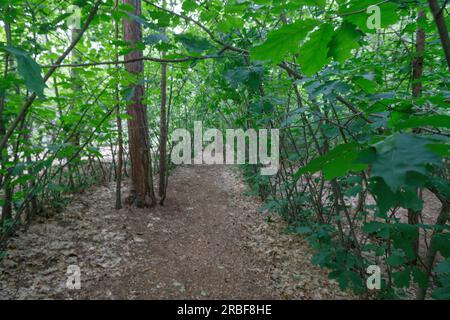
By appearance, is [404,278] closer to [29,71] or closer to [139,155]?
[29,71]

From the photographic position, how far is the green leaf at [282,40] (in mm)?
836

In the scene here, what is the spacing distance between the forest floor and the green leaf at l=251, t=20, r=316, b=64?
294cm

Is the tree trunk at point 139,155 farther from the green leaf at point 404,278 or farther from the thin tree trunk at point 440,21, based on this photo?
the thin tree trunk at point 440,21

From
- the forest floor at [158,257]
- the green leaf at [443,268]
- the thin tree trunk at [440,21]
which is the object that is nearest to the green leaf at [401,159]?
the thin tree trunk at [440,21]

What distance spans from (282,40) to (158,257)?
11.7ft

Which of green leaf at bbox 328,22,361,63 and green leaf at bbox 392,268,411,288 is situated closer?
green leaf at bbox 328,22,361,63

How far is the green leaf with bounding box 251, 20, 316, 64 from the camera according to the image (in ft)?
2.74

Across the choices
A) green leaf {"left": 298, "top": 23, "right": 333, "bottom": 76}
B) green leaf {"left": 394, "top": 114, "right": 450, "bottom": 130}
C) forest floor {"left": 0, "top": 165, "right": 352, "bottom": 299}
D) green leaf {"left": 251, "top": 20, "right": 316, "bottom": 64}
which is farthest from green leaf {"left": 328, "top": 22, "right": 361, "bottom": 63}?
forest floor {"left": 0, "top": 165, "right": 352, "bottom": 299}

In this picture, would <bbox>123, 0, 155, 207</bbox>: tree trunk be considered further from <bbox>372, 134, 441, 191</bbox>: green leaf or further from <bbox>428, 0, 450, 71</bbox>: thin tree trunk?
<bbox>372, 134, 441, 191</bbox>: green leaf

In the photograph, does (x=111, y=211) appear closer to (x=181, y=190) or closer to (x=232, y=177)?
(x=181, y=190)

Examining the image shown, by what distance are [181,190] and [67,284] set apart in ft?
13.6

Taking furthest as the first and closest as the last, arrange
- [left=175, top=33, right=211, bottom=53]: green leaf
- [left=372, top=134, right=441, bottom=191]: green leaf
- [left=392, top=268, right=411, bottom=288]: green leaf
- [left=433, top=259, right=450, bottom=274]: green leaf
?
[left=392, top=268, right=411, bottom=288]: green leaf
[left=175, top=33, right=211, bottom=53]: green leaf
[left=433, top=259, right=450, bottom=274]: green leaf
[left=372, top=134, right=441, bottom=191]: green leaf

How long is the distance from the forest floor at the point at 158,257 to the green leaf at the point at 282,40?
9.65ft
